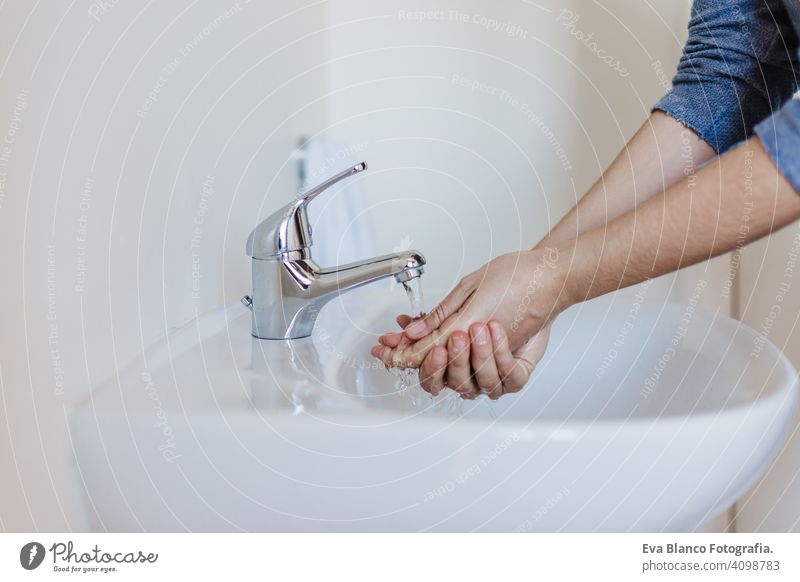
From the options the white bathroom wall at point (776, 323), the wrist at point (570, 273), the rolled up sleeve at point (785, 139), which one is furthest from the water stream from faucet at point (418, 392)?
the white bathroom wall at point (776, 323)

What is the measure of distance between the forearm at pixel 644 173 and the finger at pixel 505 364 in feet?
0.39

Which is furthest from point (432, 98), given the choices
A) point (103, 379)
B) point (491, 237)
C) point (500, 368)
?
point (103, 379)

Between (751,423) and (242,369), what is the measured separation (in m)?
0.30

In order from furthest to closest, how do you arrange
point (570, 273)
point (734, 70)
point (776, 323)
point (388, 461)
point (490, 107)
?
point (490, 107)
point (776, 323)
point (734, 70)
point (570, 273)
point (388, 461)

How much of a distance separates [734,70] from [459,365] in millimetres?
347

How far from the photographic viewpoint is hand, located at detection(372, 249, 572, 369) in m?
0.54

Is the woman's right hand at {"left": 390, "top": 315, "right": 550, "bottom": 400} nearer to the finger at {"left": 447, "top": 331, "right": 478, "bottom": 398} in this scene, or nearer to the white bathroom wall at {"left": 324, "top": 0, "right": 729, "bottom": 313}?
the finger at {"left": 447, "top": 331, "right": 478, "bottom": 398}

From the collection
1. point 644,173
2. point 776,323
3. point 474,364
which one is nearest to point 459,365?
point 474,364

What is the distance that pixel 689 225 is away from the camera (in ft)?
1.48

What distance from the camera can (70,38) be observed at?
41 cm

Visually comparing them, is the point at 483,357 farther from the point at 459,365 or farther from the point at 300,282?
the point at 300,282

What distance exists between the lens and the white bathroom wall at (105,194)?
37 centimetres

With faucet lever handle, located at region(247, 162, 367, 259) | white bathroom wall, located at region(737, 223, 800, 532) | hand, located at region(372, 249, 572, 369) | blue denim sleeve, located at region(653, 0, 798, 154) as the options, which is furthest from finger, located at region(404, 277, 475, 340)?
white bathroom wall, located at region(737, 223, 800, 532)
